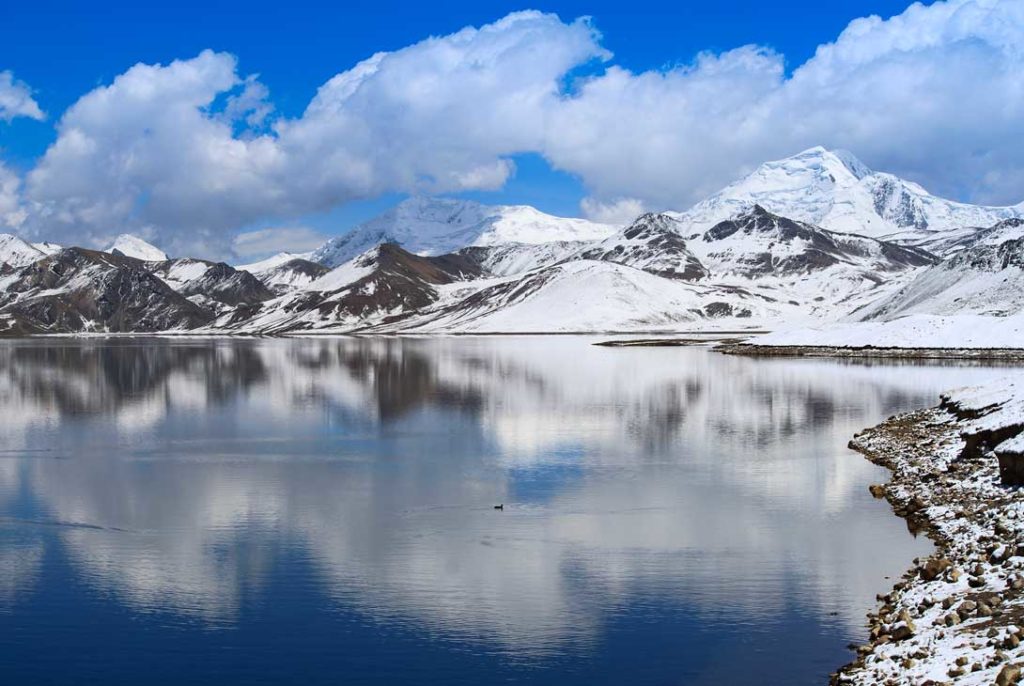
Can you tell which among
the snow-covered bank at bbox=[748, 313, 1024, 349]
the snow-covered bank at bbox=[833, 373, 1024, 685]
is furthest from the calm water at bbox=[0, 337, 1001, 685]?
the snow-covered bank at bbox=[748, 313, 1024, 349]

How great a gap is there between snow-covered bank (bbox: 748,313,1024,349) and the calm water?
261ft

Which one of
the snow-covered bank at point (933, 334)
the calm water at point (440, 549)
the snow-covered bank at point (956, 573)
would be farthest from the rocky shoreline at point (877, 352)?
the snow-covered bank at point (956, 573)

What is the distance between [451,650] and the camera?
23.7 meters

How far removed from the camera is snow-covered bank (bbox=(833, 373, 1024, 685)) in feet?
65.6

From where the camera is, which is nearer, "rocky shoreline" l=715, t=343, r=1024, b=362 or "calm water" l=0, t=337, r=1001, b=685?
"calm water" l=0, t=337, r=1001, b=685

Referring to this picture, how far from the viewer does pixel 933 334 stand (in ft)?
485

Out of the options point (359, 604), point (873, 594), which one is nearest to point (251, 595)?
point (359, 604)

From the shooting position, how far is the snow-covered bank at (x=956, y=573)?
20.0 m

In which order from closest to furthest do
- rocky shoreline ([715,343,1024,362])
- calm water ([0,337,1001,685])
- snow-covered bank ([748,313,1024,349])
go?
calm water ([0,337,1001,685]) → rocky shoreline ([715,343,1024,362]) → snow-covered bank ([748,313,1024,349])

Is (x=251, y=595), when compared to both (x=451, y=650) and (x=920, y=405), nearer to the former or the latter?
(x=451, y=650)

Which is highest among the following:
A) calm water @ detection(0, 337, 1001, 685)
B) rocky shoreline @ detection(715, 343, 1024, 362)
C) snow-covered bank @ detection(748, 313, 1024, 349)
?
snow-covered bank @ detection(748, 313, 1024, 349)

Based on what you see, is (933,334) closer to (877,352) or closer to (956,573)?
(877,352)

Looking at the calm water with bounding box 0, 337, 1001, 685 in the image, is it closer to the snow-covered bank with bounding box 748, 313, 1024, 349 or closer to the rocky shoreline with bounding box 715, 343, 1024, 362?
the rocky shoreline with bounding box 715, 343, 1024, 362

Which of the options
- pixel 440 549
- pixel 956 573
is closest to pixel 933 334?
pixel 956 573
